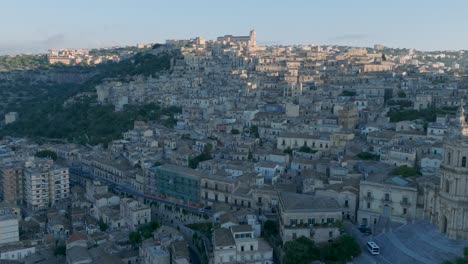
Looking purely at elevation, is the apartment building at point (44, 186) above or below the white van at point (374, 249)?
below

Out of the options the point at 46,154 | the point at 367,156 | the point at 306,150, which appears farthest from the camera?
the point at 46,154

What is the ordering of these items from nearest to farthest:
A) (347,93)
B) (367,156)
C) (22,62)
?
(367,156) < (347,93) < (22,62)

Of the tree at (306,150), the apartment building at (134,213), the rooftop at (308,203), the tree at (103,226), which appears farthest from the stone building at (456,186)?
the tree at (103,226)

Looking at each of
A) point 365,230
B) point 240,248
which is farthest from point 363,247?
point 240,248

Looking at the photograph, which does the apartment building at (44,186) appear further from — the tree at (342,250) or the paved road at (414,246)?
the paved road at (414,246)

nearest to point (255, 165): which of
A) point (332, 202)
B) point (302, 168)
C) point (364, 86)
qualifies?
point (302, 168)

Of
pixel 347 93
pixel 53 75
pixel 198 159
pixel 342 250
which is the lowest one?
pixel 342 250

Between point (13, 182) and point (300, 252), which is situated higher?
point (300, 252)

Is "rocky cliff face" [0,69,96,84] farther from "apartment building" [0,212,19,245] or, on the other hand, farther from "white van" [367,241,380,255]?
"white van" [367,241,380,255]

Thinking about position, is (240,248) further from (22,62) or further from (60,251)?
(22,62)
